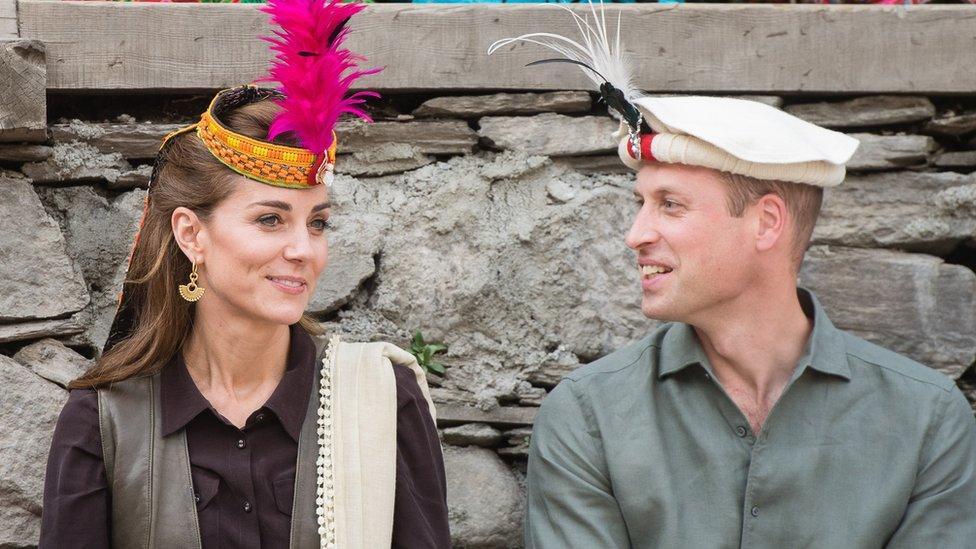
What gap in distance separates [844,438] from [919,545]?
0.92 feet

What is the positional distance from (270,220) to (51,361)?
0.93 meters

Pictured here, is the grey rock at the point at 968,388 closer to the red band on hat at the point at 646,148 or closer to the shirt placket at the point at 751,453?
the shirt placket at the point at 751,453

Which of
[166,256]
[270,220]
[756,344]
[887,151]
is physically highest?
[887,151]

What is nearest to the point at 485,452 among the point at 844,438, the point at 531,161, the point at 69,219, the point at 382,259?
the point at 382,259

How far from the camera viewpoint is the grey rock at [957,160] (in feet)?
11.6

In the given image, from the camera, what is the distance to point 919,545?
2617mm

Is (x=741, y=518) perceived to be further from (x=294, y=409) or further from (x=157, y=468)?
(x=157, y=468)

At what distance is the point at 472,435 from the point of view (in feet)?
11.2

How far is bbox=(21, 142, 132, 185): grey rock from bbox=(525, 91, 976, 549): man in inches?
56.8

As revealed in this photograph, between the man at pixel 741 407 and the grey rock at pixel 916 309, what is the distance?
24.9 inches

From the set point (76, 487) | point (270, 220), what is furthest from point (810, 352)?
point (76, 487)

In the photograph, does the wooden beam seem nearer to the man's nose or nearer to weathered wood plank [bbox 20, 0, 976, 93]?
weathered wood plank [bbox 20, 0, 976, 93]

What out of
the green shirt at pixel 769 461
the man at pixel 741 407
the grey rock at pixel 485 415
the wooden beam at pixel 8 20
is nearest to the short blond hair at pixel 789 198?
the man at pixel 741 407

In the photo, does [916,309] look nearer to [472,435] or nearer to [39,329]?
[472,435]
